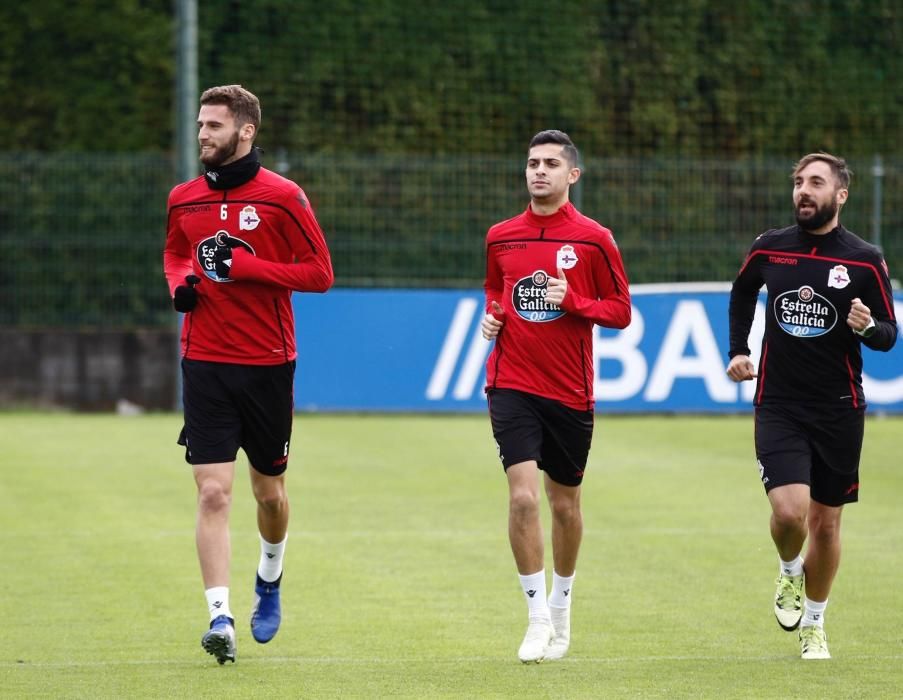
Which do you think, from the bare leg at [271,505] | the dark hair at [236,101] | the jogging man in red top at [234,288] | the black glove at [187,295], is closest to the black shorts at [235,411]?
the jogging man in red top at [234,288]

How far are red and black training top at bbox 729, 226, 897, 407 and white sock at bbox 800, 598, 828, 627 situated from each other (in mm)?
863

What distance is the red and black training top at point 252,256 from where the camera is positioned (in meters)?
7.79

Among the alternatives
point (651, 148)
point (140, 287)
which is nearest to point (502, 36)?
point (651, 148)

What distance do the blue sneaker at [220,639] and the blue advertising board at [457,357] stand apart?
13.0 m

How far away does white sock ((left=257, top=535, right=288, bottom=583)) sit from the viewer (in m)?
8.20

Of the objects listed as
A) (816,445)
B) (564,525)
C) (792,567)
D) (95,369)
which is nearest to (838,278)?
(816,445)

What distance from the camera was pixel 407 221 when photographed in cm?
2195

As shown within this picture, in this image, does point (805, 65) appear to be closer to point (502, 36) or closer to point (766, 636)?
point (502, 36)

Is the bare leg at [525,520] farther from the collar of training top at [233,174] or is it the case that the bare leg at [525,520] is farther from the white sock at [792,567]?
the collar of training top at [233,174]

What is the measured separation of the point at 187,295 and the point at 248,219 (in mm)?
410

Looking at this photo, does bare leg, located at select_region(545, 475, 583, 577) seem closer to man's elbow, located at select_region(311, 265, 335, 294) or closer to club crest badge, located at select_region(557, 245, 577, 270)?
club crest badge, located at select_region(557, 245, 577, 270)

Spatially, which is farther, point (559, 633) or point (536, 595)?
point (559, 633)

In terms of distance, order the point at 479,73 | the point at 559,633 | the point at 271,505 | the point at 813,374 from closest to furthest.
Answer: the point at 813,374
the point at 559,633
the point at 271,505
the point at 479,73

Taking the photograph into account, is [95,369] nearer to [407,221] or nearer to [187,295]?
[407,221]
